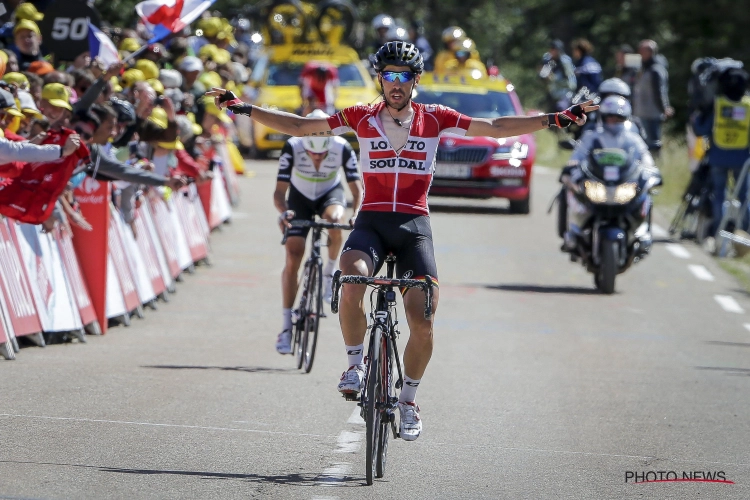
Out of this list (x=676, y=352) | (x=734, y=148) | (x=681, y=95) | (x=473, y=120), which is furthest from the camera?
(x=681, y=95)

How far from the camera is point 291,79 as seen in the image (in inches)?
1227

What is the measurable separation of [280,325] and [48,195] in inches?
121

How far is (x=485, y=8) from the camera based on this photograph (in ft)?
178

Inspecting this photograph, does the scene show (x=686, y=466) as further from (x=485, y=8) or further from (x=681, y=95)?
(x=485, y=8)

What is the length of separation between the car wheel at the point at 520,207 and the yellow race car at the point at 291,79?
18.0 ft

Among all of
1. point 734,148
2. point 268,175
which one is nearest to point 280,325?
point 734,148

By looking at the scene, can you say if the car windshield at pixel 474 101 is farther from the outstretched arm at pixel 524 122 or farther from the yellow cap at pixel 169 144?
the outstretched arm at pixel 524 122

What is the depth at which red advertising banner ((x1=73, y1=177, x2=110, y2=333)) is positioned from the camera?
12289mm

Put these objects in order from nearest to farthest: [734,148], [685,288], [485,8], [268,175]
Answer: [685,288] → [734,148] → [268,175] → [485,8]


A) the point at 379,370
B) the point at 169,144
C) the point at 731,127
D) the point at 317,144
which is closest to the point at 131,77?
the point at 169,144

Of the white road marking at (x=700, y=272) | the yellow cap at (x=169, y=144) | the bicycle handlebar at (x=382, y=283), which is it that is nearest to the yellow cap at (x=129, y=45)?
the yellow cap at (x=169, y=144)

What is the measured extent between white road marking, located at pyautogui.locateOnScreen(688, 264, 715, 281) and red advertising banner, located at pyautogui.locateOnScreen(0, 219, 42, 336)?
936 centimetres

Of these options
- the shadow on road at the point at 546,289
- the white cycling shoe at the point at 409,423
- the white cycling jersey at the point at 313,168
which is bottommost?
the shadow on road at the point at 546,289

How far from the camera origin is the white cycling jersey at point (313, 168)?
1173 centimetres
